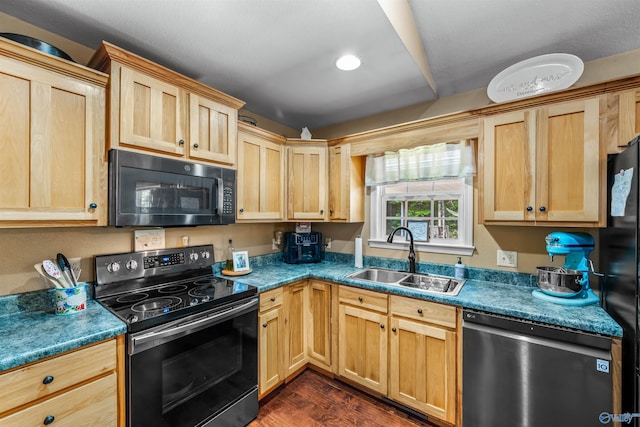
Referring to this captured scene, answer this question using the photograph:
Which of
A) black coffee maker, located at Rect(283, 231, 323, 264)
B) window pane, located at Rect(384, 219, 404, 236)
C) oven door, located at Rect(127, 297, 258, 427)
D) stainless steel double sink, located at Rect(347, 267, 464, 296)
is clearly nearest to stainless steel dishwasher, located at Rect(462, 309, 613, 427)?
stainless steel double sink, located at Rect(347, 267, 464, 296)

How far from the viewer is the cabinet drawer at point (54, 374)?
0.99 m

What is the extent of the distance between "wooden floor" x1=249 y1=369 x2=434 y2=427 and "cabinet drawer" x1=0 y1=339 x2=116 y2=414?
3.64 ft

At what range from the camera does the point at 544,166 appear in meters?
1.63

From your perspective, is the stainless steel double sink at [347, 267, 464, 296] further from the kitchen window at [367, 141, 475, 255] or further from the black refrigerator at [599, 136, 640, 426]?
the black refrigerator at [599, 136, 640, 426]

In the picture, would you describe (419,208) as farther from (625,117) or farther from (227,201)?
(227,201)

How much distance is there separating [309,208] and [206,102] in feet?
4.06

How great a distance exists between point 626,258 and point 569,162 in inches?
22.7

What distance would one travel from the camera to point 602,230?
5.47 feet

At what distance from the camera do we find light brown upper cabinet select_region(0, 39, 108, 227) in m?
1.21

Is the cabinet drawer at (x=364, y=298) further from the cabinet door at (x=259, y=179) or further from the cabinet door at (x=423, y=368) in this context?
the cabinet door at (x=259, y=179)

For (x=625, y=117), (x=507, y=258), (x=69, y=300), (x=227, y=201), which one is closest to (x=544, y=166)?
(x=625, y=117)

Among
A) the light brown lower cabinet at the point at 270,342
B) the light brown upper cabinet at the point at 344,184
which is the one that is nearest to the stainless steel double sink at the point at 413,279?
the light brown upper cabinet at the point at 344,184

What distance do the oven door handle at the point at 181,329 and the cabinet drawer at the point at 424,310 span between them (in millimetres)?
1013

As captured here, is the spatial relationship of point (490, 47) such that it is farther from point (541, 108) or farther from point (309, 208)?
point (309, 208)
